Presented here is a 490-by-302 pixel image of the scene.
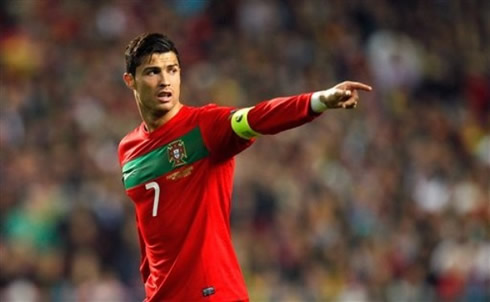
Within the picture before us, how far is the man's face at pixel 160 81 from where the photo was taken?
18.4 feet

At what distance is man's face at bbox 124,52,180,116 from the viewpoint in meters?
5.61

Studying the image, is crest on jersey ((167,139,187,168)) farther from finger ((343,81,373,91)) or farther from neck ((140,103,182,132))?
finger ((343,81,373,91))

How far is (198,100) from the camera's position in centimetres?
1295

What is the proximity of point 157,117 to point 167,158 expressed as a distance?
21cm

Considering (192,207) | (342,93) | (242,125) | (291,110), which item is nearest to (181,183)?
(192,207)

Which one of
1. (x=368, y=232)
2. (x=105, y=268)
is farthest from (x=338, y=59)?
(x=105, y=268)

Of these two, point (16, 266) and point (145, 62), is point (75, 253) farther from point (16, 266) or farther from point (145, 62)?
point (145, 62)

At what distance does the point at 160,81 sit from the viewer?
5.61m

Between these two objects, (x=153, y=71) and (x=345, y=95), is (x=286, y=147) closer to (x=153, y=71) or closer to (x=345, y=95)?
(x=153, y=71)

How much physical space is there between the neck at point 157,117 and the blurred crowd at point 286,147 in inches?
185

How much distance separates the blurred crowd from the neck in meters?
4.69

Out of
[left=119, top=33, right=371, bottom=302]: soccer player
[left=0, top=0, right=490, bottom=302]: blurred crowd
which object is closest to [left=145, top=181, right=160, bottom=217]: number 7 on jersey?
[left=119, top=33, right=371, bottom=302]: soccer player

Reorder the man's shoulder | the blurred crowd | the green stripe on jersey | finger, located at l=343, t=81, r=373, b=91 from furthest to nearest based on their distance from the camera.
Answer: the blurred crowd < the man's shoulder < the green stripe on jersey < finger, located at l=343, t=81, r=373, b=91

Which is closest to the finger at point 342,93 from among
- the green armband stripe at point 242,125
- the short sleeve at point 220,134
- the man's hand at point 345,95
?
the man's hand at point 345,95
